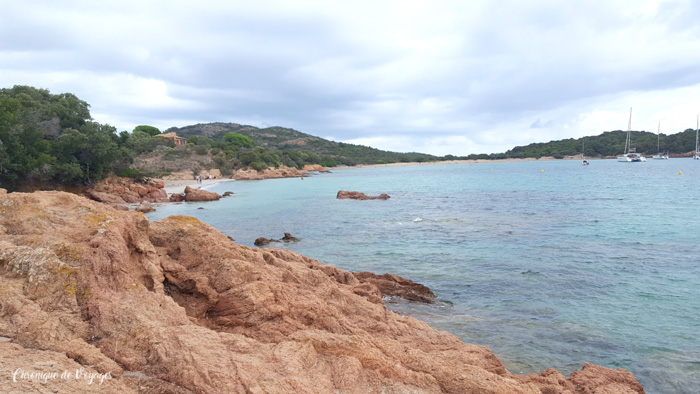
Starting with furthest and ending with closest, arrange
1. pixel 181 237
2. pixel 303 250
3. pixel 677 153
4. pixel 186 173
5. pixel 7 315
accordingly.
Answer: pixel 677 153, pixel 186 173, pixel 303 250, pixel 181 237, pixel 7 315

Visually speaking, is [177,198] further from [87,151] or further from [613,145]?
[613,145]

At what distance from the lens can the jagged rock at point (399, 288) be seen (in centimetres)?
1116

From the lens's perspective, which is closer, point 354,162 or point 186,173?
point 186,173

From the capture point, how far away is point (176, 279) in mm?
6332

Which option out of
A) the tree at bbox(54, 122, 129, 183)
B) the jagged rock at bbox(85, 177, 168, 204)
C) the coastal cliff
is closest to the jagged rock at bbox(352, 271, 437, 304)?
the coastal cliff

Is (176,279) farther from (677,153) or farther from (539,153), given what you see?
(539,153)

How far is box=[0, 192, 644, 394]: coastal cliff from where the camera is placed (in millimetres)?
3703

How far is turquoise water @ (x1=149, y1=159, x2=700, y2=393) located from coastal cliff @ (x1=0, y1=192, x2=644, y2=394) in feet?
7.52

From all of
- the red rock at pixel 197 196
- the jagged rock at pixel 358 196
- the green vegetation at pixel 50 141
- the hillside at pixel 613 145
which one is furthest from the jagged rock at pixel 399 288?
the hillside at pixel 613 145

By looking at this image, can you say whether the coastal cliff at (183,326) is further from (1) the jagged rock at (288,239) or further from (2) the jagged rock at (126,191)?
(2) the jagged rock at (126,191)

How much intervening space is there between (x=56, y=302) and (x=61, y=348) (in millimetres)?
877

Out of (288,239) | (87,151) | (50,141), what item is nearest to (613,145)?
(288,239)

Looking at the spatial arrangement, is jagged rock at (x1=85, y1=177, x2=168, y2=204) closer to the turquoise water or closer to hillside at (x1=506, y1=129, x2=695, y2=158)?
the turquoise water

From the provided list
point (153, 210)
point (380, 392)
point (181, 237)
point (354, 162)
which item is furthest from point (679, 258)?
point (354, 162)
